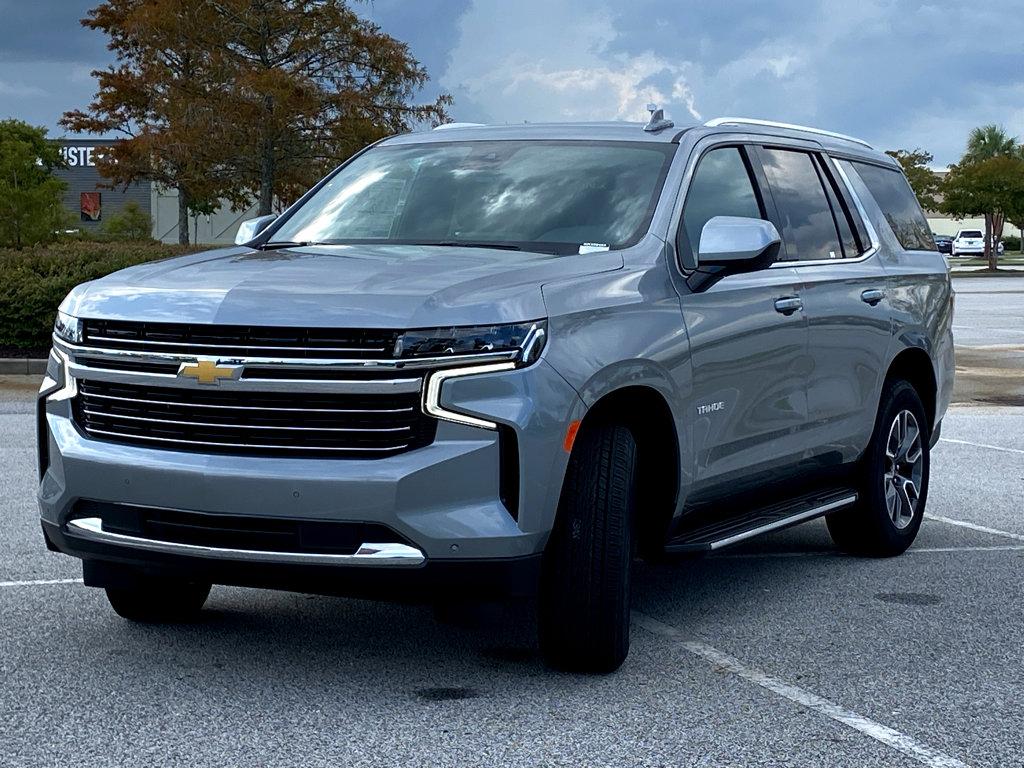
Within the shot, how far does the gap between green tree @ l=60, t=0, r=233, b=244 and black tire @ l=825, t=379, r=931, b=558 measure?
30908mm

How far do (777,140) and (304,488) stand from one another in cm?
340

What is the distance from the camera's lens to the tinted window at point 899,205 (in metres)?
8.04

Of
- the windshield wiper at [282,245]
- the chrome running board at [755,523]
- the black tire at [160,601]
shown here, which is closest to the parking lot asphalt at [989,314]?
the chrome running board at [755,523]

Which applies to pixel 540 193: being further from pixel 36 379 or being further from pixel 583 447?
pixel 36 379

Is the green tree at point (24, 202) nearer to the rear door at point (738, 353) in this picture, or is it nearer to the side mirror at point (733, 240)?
the rear door at point (738, 353)

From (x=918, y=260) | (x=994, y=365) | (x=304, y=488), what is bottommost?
(x=994, y=365)

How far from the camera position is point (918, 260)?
814 centimetres

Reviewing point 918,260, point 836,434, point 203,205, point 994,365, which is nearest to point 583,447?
point 836,434

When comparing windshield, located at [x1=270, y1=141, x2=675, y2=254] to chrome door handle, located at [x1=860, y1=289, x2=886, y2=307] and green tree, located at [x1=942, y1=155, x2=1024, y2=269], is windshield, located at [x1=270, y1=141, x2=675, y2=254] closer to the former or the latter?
chrome door handle, located at [x1=860, y1=289, x2=886, y2=307]

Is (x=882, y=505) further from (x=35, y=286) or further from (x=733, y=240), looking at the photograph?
(x=35, y=286)

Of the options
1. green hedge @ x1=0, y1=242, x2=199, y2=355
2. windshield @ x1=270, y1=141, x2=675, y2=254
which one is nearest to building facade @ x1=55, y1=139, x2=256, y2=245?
green hedge @ x1=0, y1=242, x2=199, y2=355

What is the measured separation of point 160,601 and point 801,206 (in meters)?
3.36

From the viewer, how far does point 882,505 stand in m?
7.59

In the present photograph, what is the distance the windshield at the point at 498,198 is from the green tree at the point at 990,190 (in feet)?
252
